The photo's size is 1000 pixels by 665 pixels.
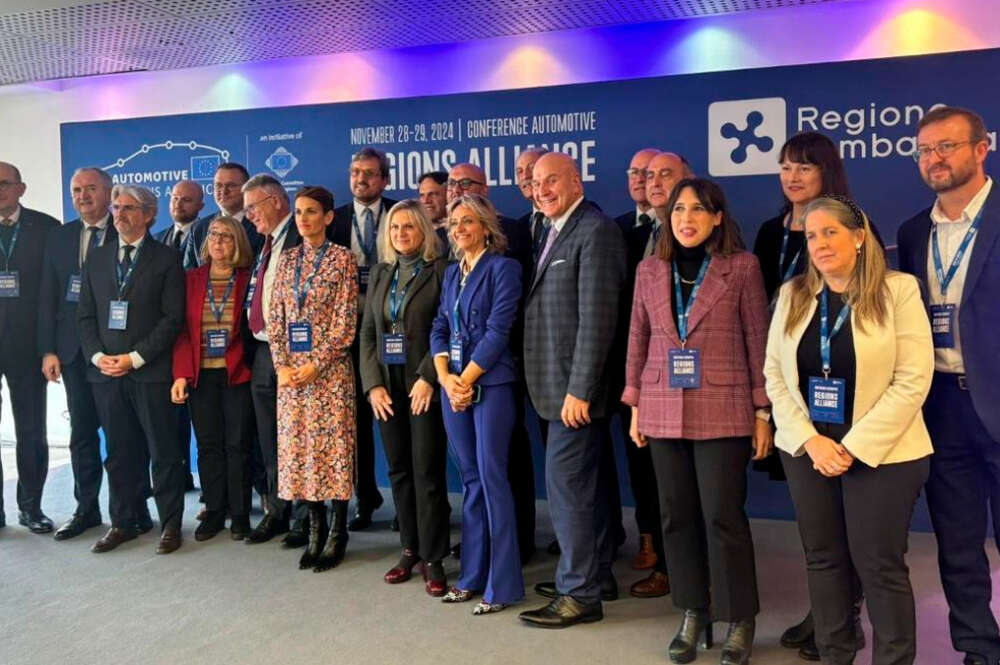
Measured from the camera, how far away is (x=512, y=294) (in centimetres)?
345

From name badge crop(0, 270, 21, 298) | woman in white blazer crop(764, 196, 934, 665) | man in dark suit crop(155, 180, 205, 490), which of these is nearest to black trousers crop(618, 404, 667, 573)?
woman in white blazer crop(764, 196, 934, 665)

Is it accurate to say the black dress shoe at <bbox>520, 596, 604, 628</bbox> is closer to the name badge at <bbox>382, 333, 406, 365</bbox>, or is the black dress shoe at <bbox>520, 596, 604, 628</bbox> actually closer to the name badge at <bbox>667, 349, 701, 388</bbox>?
the name badge at <bbox>667, 349, 701, 388</bbox>

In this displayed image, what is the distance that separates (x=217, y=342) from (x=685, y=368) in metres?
2.57

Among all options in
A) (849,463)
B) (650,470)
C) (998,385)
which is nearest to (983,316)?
(998,385)

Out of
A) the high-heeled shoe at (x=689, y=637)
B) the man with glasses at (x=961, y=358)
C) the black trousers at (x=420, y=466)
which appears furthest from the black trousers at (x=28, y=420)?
the man with glasses at (x=961, y=358)

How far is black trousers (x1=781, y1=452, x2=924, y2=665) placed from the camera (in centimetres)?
258

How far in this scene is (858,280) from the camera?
262cm

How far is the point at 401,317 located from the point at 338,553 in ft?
4.11

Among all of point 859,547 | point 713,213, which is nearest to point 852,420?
point 859,547

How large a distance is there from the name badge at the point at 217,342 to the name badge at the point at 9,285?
1176 mm

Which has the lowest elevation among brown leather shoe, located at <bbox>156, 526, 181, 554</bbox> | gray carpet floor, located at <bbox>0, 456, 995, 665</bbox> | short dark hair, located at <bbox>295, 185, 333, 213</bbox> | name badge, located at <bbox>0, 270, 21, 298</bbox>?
gray carpet floor, located at <bbox>0, 456, 995, 665</bbox>

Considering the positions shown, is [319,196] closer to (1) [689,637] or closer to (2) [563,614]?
(2) [563,614]

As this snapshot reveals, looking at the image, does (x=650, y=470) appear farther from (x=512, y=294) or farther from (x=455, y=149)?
(x=455, y=149)

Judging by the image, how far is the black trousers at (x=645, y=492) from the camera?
3.84 meters
